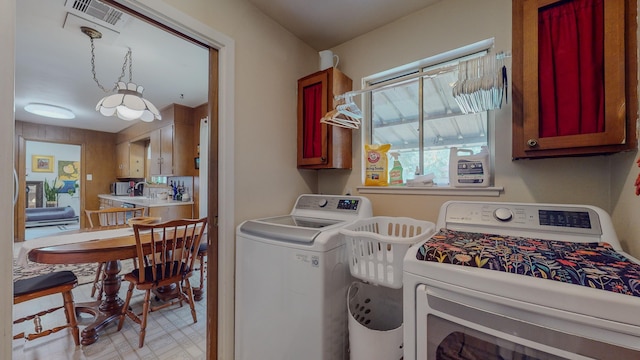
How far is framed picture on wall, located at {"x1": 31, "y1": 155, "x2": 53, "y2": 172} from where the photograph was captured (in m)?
7.22

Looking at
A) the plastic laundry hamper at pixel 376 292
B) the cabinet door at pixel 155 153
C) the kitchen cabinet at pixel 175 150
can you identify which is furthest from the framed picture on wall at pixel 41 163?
the plastic laundry hamper at pixel 376 292

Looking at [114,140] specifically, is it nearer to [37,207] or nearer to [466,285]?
[37,207]

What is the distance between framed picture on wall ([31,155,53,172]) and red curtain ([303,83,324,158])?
9716mm

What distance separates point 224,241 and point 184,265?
40.0 inches

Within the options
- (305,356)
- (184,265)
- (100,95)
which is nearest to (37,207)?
(100,95)

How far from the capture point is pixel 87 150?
5984 mm

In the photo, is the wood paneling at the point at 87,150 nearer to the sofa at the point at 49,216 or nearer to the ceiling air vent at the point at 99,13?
the sofa at the point at 49,216

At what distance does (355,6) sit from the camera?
1.71 meters

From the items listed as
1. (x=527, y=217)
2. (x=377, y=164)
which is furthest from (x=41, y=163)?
(x=527, y=217)

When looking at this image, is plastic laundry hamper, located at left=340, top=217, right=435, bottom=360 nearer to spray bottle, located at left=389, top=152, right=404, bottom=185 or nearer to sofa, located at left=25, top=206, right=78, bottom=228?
spray bottle, located at left=389, top=152, right=404, bottom=185

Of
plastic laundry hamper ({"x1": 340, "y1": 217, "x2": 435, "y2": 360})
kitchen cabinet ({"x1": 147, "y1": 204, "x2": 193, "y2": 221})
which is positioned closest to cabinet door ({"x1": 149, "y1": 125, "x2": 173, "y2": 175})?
kitchen cabinet ({"x1": 147, "y1": 204, "x2": 193, "y2": 221})

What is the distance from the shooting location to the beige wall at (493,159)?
1140mm

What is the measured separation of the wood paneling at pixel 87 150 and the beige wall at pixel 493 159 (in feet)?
22.6

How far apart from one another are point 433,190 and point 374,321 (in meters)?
0.91
